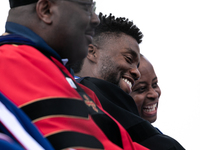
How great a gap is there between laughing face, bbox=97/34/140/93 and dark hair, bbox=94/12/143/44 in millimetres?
123

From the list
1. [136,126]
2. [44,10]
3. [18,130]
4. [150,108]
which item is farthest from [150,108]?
[18,130]

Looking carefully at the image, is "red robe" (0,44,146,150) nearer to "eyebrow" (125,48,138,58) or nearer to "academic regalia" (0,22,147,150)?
"academic regalia" (0,22,147,150)

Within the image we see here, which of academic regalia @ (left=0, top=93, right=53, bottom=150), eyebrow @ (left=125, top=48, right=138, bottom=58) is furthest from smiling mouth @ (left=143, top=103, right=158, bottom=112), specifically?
academic regalia @ (left=0, top=93, right=53, bottom=150)

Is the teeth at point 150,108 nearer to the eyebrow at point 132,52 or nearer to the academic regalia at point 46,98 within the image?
the eyebrow at point 132,52

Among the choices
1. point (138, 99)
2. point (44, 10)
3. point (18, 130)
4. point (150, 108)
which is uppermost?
point (44, 10)

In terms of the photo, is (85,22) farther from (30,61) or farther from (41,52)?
(30,61)

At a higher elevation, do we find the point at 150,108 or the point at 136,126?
the point at 136,126

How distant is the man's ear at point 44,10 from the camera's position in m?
1.79

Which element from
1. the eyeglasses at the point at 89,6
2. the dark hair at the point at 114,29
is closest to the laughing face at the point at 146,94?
the dark hair at the point at 114,29

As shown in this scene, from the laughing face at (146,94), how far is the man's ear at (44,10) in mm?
2287

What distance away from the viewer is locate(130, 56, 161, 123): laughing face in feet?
13.1

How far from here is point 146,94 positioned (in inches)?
160

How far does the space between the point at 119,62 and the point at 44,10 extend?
1.34m

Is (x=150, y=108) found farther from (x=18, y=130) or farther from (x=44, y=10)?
(x=18, y=130)
